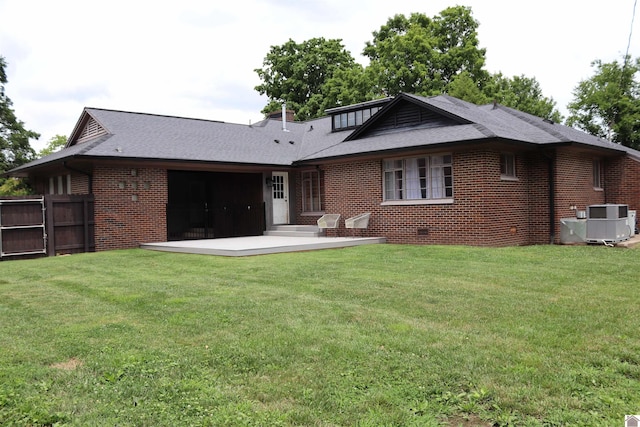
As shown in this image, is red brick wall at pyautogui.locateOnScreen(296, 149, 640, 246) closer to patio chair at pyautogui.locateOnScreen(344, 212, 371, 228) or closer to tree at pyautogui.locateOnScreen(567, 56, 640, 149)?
patio chair at pyautogui.locateOnScreen(344, 212, 371, 228)

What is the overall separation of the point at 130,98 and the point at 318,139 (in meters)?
24.7

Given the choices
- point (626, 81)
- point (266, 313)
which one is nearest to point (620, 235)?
point (266, 313)

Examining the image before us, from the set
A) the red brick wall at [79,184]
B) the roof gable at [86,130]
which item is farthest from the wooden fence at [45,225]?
the roof gable at [86,130]

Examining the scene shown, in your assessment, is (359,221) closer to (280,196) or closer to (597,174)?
(280,196)

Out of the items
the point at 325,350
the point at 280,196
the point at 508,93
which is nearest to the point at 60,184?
the point at 280,196

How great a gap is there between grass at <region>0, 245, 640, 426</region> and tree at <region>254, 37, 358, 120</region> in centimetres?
3402

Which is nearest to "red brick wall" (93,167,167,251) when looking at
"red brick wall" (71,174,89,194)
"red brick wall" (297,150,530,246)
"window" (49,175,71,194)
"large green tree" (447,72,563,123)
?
"red brick wall" (71,174,89,194)

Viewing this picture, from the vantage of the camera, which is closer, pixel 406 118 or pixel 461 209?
pixel 461 209

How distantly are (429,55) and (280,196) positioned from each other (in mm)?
21365

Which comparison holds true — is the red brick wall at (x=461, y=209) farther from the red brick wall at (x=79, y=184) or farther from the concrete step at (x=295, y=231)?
the red brick wall at (x=79, y=184)

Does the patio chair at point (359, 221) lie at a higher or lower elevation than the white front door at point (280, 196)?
lower

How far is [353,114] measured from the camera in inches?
834

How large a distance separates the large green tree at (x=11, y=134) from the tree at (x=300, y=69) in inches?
690

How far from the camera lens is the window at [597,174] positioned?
57.2ft
